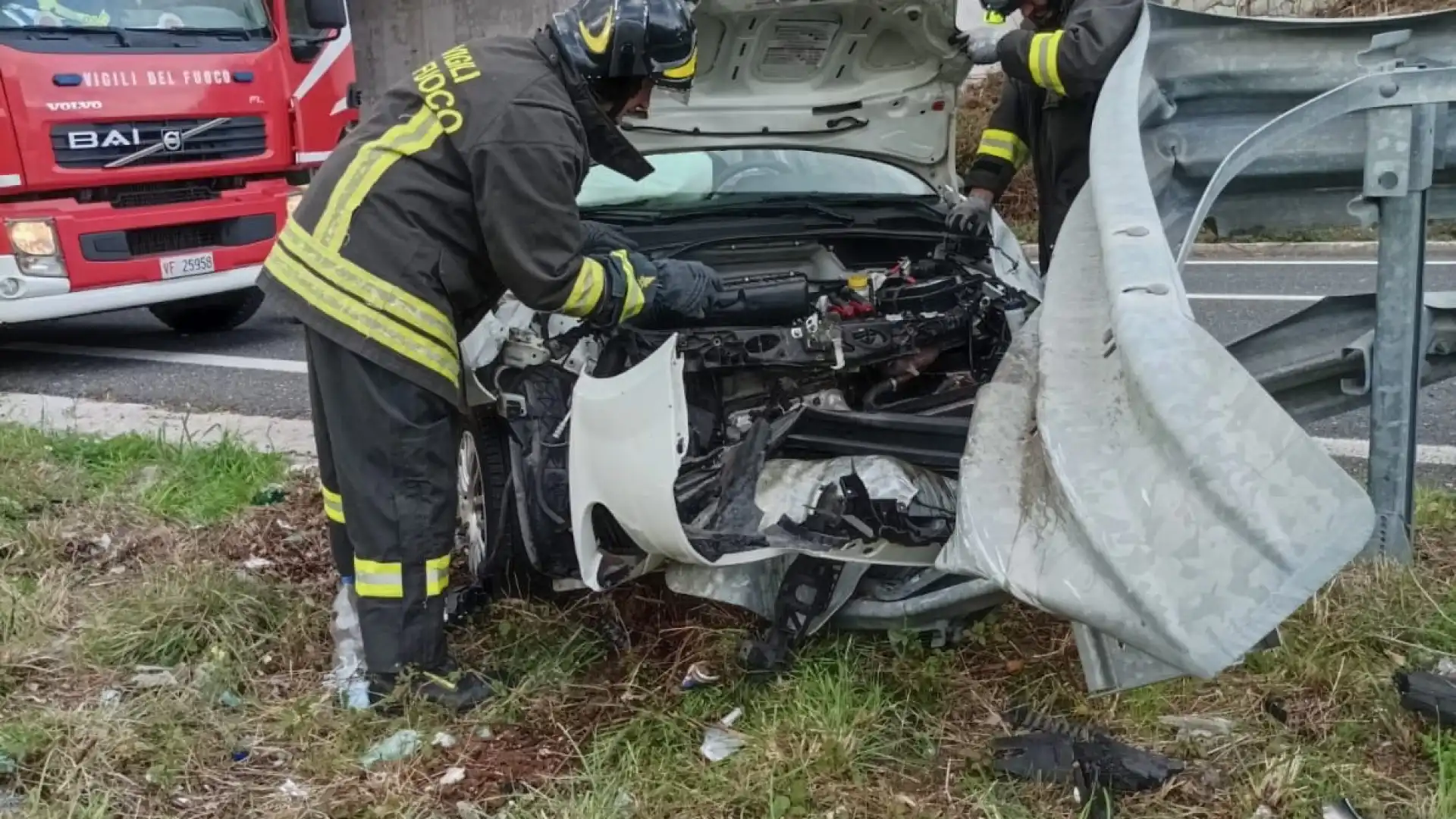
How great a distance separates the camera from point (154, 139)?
6156mm

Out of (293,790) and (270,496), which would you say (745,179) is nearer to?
(270,496)

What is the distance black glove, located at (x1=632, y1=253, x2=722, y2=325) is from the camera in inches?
109

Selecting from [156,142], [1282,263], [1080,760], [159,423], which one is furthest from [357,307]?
[1282,263]

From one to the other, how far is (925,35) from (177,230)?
176 inches

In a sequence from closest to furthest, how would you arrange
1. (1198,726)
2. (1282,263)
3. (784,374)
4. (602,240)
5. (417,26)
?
(1198,726) → (784,374) → (602,240) → (1282,263) → (417,26)

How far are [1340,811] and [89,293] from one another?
594 cm

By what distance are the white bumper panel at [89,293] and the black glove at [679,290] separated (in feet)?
10.8

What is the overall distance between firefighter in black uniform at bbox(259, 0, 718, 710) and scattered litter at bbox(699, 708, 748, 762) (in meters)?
0.60

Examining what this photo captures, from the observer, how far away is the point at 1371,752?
2.32 m

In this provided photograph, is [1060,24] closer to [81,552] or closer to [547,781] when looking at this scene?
[547,781]

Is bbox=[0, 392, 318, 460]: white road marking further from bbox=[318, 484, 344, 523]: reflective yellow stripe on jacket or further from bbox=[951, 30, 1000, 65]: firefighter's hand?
bbox=[951, 30, 1000, 65]: firefighter's hand

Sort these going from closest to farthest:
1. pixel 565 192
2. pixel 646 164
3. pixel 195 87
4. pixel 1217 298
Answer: pixel 565 192 < pixel 646 164 < pixel 195 87 < pixel 1217 298

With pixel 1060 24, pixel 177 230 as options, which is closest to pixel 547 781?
pixel 1060 24

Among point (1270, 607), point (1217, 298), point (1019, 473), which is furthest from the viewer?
point (1217, 298)
